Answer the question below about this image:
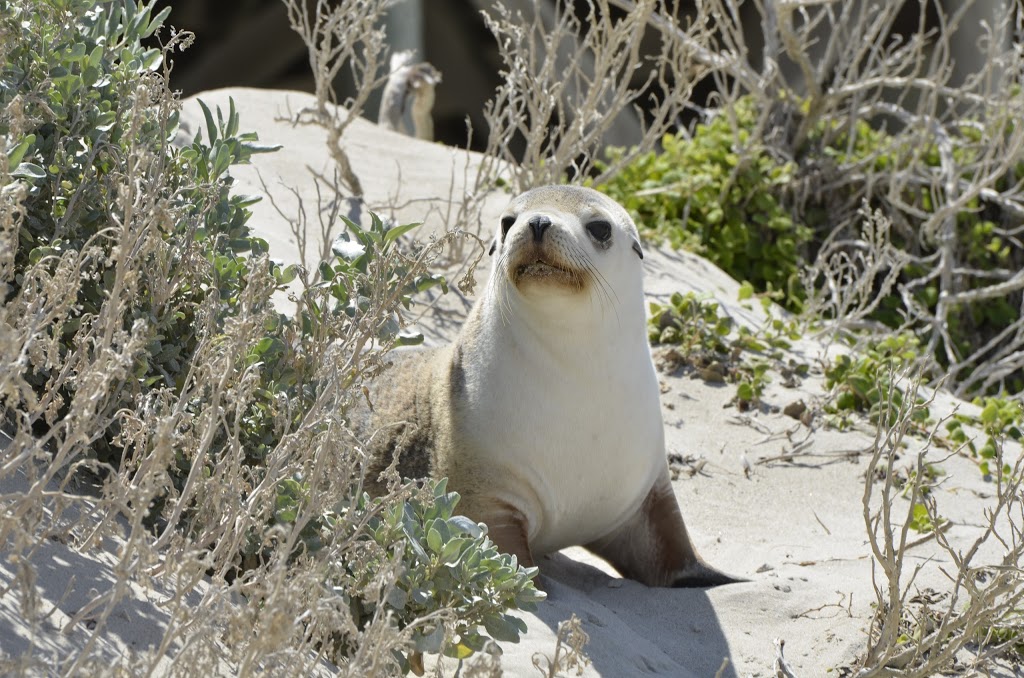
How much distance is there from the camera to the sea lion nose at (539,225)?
402cm

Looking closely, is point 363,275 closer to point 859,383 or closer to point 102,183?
point 102,183

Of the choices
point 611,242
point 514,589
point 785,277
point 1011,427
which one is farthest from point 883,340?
point 514,589

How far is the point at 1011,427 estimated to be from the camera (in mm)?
5996

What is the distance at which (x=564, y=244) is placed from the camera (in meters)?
4.03

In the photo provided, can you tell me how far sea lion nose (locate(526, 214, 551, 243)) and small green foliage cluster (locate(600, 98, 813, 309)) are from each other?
3.66 metres

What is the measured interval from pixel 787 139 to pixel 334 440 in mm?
6326

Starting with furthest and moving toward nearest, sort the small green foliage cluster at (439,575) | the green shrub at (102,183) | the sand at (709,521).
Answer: the sand at (709,521), the green shrub at (102,183), the small green foliage cluster at (439,575)

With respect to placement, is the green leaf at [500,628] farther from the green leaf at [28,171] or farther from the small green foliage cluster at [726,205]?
the small green foliage cluster at [726,205]

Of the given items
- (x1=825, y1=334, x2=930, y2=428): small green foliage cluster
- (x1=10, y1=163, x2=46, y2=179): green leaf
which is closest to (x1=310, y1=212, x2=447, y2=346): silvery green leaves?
(x1=10, y1=163, x2=46, y2=179): green leaf

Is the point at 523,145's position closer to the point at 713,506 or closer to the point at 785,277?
the point at 785,277

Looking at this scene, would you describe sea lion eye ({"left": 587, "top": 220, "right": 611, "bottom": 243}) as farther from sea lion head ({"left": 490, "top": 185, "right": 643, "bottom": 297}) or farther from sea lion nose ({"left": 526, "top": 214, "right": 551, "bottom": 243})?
sea lion nose ({"left": 526, "top": 214, "right": 551, "bottom": 243})

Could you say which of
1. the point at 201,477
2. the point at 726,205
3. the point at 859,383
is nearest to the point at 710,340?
the point at 859,383

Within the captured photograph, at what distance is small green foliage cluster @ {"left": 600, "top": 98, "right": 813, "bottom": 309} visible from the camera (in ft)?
25.8

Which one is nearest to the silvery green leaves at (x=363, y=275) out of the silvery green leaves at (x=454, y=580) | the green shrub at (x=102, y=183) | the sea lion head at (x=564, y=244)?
the green shrub at (x=102, y=183)
